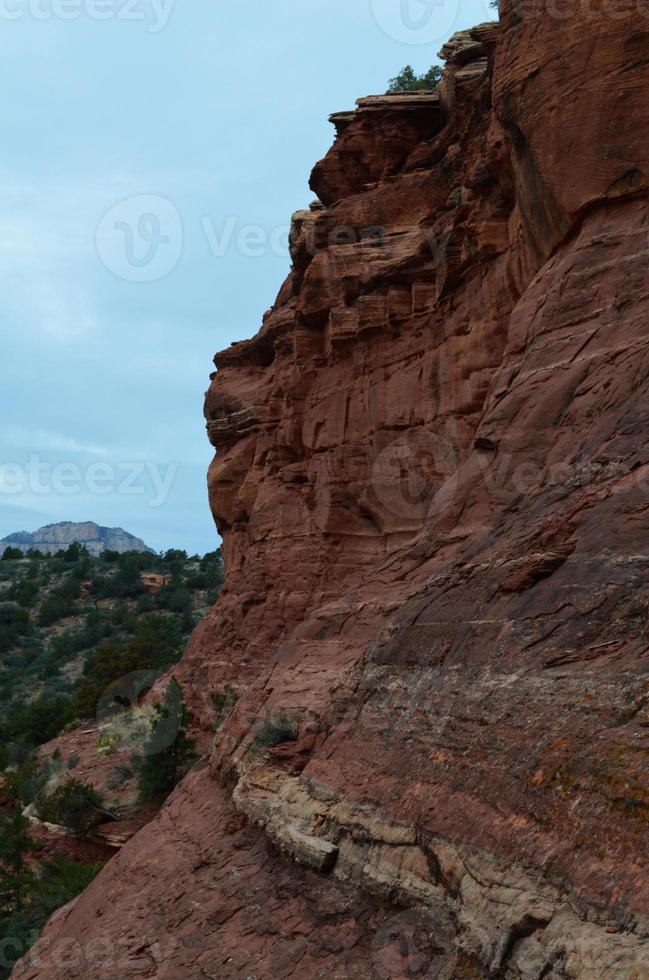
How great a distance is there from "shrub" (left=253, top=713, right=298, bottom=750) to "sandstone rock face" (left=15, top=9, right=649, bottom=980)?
20 centimetres

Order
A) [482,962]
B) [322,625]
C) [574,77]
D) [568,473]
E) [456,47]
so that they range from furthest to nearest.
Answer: [456,47], [322,625], [574,77], [568,473], [482,962]

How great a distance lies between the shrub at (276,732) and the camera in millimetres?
13453

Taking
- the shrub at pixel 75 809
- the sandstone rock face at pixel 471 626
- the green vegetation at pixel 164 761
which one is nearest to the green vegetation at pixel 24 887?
the shrub at pixel 75 809

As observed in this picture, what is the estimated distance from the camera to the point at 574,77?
12.5 metres

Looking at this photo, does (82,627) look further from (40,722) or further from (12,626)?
(40,722)

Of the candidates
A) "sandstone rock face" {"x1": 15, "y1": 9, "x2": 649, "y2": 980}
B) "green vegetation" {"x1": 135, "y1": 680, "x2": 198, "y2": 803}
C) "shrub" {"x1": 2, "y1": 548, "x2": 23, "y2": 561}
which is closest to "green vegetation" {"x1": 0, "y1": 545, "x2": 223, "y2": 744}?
"shrub" {"x1": 2, "y1": 548, "x2": 23, "y2": 561}

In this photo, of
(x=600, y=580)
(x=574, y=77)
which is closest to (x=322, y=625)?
(x=600, y=580)

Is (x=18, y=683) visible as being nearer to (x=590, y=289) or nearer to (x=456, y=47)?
(x=456, y=47)

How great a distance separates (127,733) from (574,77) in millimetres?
24555

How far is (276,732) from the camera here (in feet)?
44.7

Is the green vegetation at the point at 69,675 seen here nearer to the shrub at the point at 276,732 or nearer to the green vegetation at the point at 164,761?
the green vegetation at the point at 164,761

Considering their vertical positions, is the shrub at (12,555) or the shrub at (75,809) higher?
the shrub at (12,555)

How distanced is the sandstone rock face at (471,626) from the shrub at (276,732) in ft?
0.67

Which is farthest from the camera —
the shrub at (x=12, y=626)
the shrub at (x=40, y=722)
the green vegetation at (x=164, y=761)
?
the shrub at (x=12, y=626)
